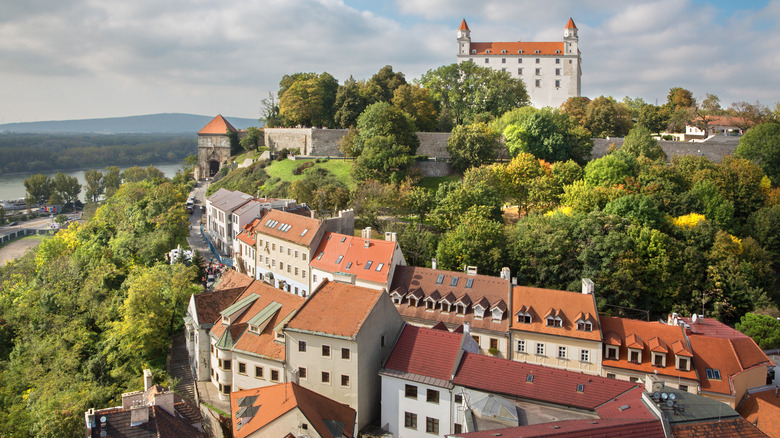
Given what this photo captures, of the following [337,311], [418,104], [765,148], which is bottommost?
[337,311]

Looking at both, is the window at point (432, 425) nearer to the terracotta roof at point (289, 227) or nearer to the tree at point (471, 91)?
the terracotta roof at point (289, 227)

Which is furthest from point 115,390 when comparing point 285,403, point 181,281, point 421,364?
point 421,364

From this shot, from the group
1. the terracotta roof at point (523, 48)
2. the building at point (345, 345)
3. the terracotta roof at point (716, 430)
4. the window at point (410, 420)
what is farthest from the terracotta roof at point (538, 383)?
the terracotta roof at point (523, 48)

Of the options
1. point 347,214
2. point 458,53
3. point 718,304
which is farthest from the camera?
point 458,53

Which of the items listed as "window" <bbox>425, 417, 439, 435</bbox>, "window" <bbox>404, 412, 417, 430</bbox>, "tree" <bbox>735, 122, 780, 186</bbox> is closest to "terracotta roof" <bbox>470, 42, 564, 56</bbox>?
"tree" <bbox>735, 122, 780, 186</bbox>

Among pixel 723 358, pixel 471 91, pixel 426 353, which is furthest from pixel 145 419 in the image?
pixel 471 91

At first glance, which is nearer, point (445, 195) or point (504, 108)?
point (445, 195)

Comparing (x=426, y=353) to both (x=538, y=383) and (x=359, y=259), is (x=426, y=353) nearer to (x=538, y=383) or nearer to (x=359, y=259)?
(x=538, y=383)

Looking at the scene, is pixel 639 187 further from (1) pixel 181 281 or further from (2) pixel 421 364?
(1) pixel 181 281
